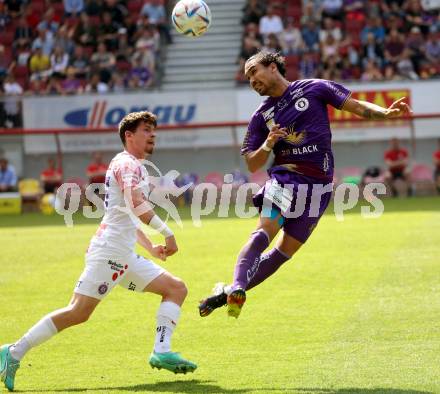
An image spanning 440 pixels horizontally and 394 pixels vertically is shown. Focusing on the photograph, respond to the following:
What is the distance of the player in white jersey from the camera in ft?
23.2

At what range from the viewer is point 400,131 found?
26.3 meters

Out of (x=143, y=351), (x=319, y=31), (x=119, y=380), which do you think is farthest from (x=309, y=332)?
(x=319, y=31)

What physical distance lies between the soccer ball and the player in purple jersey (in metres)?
2.20

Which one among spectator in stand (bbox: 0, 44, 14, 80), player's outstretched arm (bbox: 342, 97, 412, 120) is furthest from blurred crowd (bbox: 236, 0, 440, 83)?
player's outstretched arm (bbox: 342, 97, 412, 120)

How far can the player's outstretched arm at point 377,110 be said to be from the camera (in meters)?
7.88

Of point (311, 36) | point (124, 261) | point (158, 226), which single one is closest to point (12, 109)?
point (311, 36)

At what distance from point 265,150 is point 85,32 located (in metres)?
23.0

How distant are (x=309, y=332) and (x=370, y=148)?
18245 millimetres

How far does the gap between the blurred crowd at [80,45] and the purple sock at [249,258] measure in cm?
2015

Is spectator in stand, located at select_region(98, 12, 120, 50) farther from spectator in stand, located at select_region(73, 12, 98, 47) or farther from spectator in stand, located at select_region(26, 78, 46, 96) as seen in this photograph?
spectator in stand, located at select_region(26, 78, 46, 96)

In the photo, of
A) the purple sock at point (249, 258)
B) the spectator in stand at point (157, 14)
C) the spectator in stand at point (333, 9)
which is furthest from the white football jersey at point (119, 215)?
the spectator in stand at point (157, 14)

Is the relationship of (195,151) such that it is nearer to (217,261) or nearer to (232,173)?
(232,173)

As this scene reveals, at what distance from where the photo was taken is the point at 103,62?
28781mm

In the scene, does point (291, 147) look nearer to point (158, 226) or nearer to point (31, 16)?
point (158, 226)
